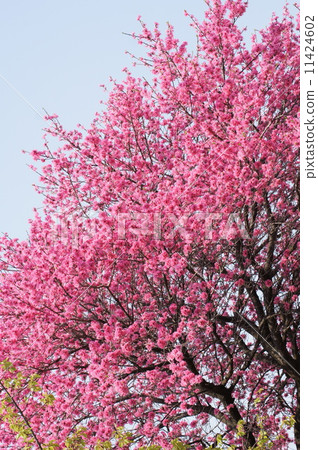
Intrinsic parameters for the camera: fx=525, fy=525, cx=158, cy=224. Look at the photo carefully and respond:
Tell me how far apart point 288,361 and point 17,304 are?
178 inches

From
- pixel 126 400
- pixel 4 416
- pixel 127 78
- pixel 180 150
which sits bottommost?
pixel 4 416

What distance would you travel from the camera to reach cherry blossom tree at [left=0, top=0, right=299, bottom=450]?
7.66m

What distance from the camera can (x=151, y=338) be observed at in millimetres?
8141

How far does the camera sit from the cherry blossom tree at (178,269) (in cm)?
766

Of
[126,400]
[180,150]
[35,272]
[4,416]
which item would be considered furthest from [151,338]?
[180,150]

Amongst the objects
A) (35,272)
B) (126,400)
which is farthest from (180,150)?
(126,400)

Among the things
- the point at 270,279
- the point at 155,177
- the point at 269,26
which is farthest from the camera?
the point at 269,26

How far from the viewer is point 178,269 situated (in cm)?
760

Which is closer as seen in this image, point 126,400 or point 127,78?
point 126,400

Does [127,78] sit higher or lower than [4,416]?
higher

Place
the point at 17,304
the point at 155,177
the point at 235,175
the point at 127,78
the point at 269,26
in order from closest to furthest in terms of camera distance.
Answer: the point at 235,175 < the point at 17,304 < the point at 155,177 < the point at 269,26 < the point at 127,78
